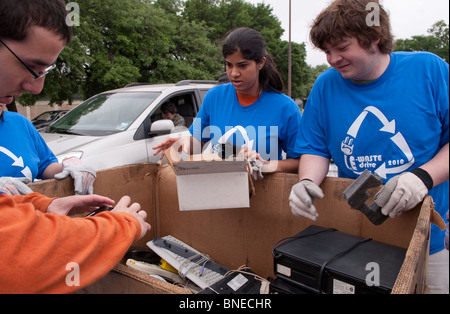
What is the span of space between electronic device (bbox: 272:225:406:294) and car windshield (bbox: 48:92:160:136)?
305cm

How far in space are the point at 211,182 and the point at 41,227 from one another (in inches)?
40.1

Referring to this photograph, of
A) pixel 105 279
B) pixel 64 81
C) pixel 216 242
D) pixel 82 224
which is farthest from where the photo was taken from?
pixel 64 81

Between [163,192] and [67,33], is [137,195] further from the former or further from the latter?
[67,33]

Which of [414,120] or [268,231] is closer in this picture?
[414,120]

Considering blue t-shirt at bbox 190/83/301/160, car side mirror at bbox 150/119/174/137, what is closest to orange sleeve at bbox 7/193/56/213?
blue t-shirt at bbox 190/83/301/160

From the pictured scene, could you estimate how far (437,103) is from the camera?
4.83 ft

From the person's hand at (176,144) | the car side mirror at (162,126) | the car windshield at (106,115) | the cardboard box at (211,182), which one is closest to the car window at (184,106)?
the car windshield at (106,115)

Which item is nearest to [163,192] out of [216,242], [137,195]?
[137,195]

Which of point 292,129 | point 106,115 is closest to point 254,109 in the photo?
point 292,129

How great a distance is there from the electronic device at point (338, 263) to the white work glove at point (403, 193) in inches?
7.2

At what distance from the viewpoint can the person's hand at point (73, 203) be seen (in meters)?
1.35

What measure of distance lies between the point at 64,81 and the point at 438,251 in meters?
12.7

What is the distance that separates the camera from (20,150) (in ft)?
6.23

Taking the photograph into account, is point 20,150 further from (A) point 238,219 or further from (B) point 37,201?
(A) point 238,219
